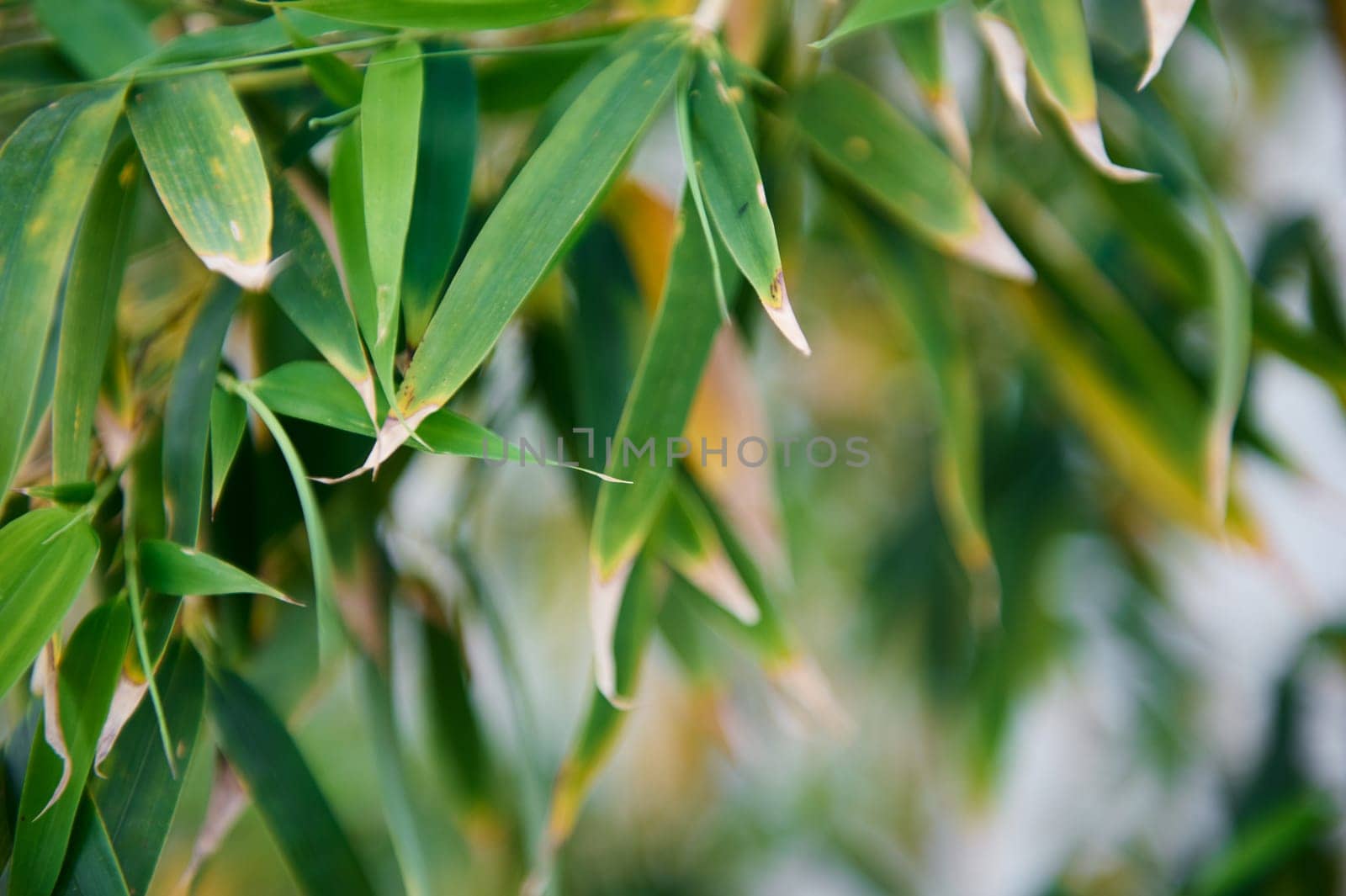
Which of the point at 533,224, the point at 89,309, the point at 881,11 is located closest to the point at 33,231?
the point at 89,309

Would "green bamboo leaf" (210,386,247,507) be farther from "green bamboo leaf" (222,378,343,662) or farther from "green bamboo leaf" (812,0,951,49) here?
"green bamboo leaf" (812,0,951,49)

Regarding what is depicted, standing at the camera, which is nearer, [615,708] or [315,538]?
[315,538]

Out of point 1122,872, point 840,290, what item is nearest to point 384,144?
point 840,290

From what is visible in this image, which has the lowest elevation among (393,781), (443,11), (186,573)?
(393,781)

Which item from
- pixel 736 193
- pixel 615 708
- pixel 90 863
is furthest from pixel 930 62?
pixel 90 863

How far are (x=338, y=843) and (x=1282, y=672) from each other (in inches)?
21.6

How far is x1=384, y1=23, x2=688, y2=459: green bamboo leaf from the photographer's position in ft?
0.73

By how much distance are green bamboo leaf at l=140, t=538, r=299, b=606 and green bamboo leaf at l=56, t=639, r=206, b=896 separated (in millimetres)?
37

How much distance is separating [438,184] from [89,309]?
0.33 feet

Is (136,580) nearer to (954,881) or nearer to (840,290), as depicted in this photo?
(840,290)

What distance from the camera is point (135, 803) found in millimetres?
257

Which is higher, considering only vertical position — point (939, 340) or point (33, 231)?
point (33, 231)

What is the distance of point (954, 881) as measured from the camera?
100 centimetres

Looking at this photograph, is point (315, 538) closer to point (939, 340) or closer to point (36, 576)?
point (36, 576)
